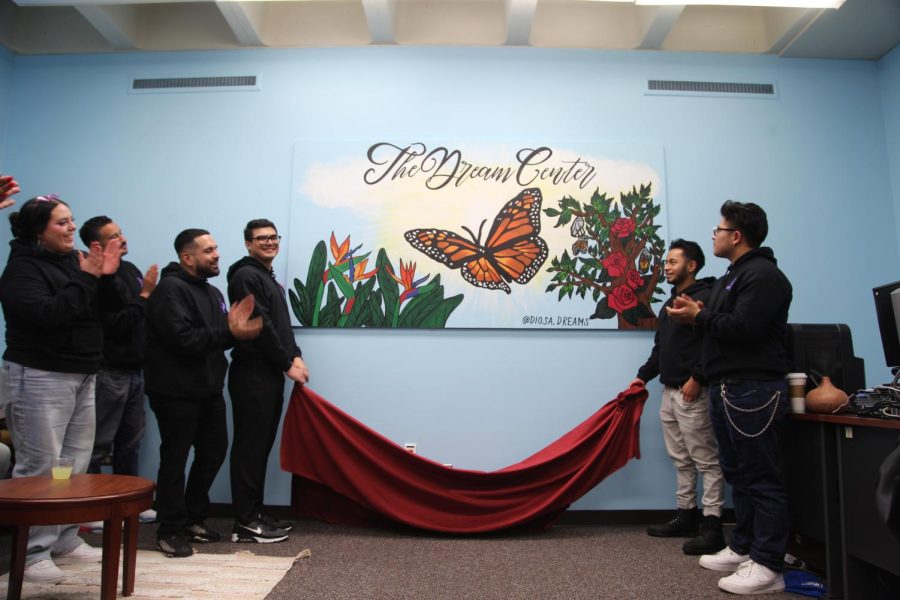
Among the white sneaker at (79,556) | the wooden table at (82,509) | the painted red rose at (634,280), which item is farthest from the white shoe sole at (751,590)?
the white sneaker at (79,556)

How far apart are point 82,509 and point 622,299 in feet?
9.24

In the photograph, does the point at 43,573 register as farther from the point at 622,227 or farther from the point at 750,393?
the point at 622,227

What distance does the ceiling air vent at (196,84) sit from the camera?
377 cm

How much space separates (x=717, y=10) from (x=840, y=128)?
1110 millimetres

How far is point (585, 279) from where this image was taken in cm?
351

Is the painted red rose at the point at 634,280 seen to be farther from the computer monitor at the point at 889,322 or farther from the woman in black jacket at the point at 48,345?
the woman in black jacket at the point at 48,345

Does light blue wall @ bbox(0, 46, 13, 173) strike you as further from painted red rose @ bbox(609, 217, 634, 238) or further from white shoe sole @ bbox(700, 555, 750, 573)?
white shoe sole @ bbox(700, 555, 750, 573)

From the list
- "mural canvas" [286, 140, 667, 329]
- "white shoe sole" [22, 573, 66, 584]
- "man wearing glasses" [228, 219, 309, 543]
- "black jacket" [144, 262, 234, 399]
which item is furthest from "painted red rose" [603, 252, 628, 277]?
"white shoe sole" [22, 573, 66, 584]

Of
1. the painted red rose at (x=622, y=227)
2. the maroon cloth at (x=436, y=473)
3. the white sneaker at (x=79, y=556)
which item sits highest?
the painted red rose at (x=622, y=227)

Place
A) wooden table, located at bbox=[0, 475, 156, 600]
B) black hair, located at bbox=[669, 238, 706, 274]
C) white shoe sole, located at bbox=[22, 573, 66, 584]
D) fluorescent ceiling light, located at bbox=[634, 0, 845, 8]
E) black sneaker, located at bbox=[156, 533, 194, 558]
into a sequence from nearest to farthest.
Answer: wooden table, located at bbox=[0, 475, 156, 600] < white shoe sole, located at bbox=[22, 573, 66, 584] < black sneaker, located at bbox=[156, 533, 194, 558] < black hair, located at bbox=[669, 238, 706, 274] < fluorescent ceiling light, located at bbox=[634, 0, 845, 8]

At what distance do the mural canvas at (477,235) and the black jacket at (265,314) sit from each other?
46cm

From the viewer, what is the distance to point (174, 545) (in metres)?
2.52

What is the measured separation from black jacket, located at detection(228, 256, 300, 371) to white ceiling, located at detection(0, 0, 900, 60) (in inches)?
68.3

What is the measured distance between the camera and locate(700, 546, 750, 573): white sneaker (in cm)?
241
